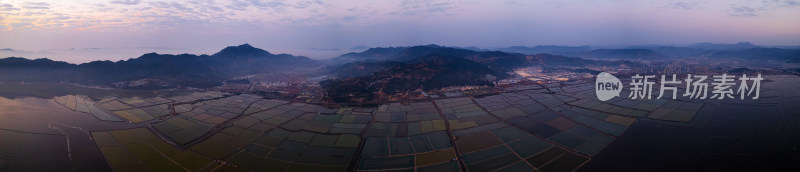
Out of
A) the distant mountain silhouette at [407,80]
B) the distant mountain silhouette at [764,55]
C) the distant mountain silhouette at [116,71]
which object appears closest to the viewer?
the distant mountain silhouette at [407,80]

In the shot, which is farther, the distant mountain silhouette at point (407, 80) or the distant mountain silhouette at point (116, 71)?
the distant mountain silhouette at point (116, 71)

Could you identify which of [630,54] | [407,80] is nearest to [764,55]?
[630,54]

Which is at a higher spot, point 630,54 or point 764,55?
point 630,54

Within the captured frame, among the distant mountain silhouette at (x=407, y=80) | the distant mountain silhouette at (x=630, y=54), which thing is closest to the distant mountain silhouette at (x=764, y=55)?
the distant mountain silhouette at (x=630, y=54)

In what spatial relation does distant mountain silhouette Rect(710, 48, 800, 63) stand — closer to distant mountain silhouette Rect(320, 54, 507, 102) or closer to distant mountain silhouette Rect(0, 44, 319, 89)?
distant mountain silhouette Rect(320, 54, 507, 102)

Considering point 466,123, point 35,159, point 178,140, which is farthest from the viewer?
point 466,123

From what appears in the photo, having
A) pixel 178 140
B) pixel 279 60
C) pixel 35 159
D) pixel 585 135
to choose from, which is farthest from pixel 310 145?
pixel 279 60

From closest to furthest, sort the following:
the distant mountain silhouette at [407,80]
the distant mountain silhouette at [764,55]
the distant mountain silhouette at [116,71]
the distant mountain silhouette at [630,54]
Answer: the distant mountain silhouette at [407,80]
the distant mountain silhouette at [116,71]
the distant mountain silhouette at [764,55]
the distant mountain silhouette at [630,54]

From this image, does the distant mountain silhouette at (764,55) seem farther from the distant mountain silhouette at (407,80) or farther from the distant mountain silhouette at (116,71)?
the distant mountain silhouette at (116,71)

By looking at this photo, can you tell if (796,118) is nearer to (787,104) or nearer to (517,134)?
(787,104)

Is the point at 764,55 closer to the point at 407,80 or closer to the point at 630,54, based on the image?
the point at 630,54

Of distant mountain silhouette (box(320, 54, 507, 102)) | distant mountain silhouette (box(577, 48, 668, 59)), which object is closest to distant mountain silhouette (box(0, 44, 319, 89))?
distant mountain silhouette (box(320, 54, 507, 102))
